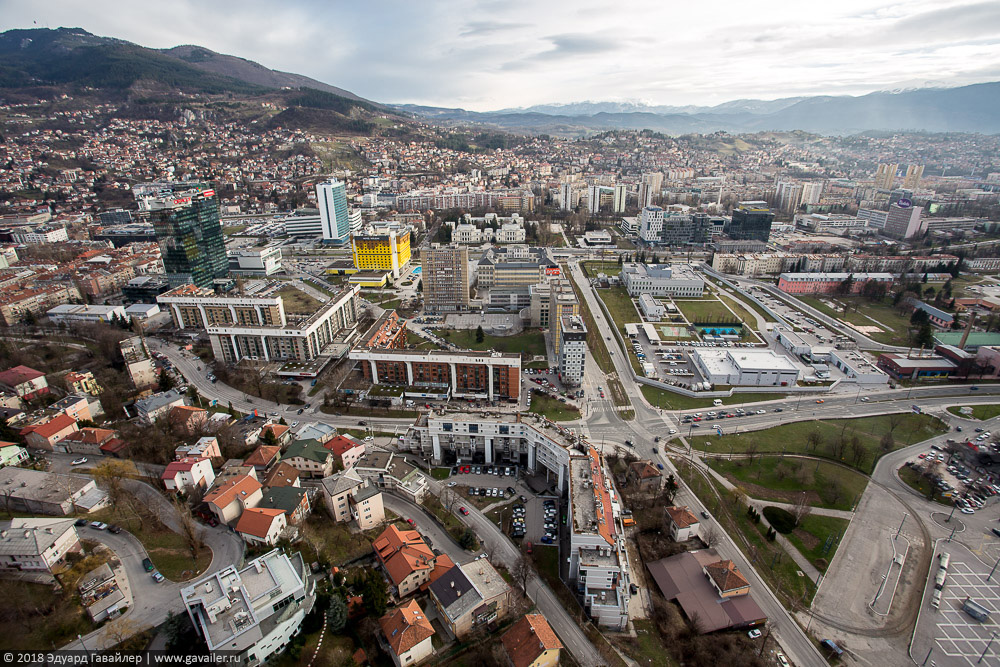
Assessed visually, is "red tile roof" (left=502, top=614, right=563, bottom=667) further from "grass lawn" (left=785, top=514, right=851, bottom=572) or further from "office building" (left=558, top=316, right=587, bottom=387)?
"office building" (left=558, top=316, right=587, bottom=387)

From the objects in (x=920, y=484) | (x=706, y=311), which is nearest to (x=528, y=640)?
(x=920, y=484)

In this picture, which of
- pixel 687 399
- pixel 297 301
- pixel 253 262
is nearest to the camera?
pixel 687 399

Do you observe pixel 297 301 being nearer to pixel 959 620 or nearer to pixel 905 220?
pixel 959 620

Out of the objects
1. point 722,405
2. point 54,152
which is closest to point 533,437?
point 722,405

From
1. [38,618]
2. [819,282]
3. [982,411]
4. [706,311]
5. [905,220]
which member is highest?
[905,220]

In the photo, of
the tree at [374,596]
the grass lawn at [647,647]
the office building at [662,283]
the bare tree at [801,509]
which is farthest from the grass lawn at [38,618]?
the office building at [662,283]

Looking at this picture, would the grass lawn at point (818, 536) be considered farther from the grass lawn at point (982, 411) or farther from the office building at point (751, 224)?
the office building at point (751, 224)

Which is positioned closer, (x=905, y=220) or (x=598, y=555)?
(x=598, y=555)

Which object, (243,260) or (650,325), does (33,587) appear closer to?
(650,325)
